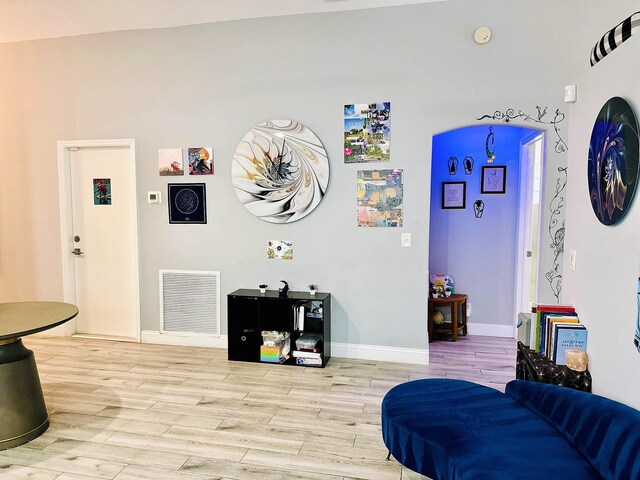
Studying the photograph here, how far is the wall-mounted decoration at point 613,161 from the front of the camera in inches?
69.6

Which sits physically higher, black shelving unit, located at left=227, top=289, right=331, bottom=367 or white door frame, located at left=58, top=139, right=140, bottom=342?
white door frame, located at left=58, top=139, right=140, bottom=342

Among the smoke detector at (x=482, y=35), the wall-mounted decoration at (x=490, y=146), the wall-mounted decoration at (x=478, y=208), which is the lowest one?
the wall-mounted decoration at (x=478, y=208)

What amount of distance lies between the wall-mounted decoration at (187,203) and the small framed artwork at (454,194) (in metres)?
2.61

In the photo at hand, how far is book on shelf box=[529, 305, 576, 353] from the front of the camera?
2.51 metres

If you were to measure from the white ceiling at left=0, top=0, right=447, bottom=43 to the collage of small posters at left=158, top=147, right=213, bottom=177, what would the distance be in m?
→ 1.22

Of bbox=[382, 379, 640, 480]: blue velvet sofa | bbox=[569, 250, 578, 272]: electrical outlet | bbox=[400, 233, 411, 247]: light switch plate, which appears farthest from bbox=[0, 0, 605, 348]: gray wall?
bbox=[382, 379, 640, 480]: blue velvet sofa

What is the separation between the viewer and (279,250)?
13.3 ft

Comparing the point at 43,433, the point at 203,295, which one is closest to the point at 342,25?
the point at 203,295

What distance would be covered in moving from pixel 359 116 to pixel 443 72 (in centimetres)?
81

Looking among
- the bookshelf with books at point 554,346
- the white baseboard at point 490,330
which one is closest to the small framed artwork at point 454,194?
the white baseboard at point 490,330

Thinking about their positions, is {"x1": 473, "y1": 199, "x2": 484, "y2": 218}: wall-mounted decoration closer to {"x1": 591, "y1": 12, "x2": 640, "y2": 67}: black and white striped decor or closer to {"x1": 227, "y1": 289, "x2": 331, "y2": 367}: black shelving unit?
{"x1": 227, "y1": 289, "x2": 331, "y2": 367}: black shelving unit

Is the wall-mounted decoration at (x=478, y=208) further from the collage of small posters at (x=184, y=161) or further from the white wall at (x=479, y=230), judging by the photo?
the collage of small posters at (x=184, y=161)

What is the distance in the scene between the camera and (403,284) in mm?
3818

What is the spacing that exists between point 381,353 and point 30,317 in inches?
109
